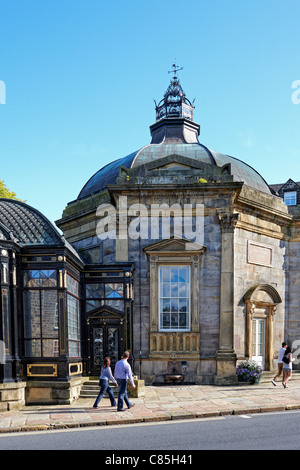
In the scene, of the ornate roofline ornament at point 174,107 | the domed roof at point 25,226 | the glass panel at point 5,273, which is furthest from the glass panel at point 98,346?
the ornate roofline ornament at point 174,107

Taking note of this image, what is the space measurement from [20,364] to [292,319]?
39.5 feet

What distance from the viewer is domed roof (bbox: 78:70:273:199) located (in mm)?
20203

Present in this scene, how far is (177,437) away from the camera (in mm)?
8398

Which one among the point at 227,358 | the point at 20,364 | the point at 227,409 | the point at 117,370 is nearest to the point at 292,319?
the point at 227,358

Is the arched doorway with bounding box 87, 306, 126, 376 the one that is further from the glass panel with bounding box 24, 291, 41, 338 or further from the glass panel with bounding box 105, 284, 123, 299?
the glass panel with bounding box 24, 291, 41, 338

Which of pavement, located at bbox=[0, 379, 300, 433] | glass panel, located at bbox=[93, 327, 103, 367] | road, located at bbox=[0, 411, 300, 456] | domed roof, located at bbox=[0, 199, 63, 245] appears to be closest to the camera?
road, located at bbox=[0, 411, 300, 456]

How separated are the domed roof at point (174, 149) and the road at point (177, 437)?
10.9 m

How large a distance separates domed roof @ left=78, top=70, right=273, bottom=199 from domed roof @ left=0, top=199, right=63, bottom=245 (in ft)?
16.2

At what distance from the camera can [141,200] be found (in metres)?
16.5

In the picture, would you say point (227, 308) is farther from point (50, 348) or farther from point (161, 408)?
point (50, 348)

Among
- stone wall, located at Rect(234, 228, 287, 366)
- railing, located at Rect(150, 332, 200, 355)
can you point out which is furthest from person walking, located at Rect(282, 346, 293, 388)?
railing, located at Rect(150, 332, 200, 355)

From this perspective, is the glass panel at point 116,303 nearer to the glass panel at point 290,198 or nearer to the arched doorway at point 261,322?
the arched doorway at point 261,322

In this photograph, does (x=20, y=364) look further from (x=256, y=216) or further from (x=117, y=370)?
(x=256, y=216)
